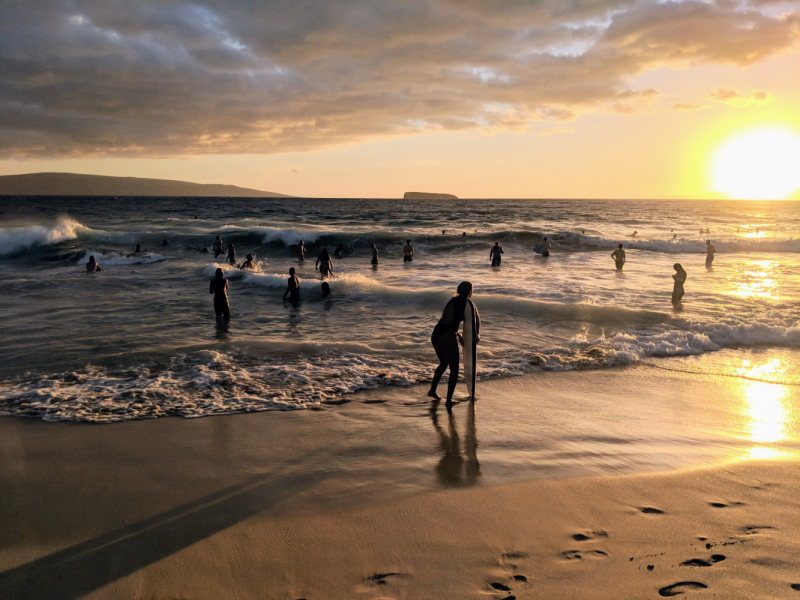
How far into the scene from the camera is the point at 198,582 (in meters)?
3.43

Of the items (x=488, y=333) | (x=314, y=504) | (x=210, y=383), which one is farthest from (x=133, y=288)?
(x=314, y=504)

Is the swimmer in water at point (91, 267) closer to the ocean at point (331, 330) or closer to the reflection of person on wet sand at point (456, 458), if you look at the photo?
the ocean at point (331, 330)

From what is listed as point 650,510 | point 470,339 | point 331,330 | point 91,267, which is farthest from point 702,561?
point 91,267

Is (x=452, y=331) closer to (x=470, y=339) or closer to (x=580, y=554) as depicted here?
(x=470, y=339)

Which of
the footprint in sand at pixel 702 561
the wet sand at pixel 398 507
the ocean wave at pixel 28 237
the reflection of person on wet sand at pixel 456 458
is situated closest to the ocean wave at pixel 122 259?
the ocean wave at pixel 28 237

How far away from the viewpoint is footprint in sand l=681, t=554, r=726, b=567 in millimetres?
3443

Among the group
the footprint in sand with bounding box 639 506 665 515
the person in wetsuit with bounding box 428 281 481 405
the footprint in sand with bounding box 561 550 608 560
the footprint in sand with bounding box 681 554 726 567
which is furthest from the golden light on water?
the footprint in sand with bounding box 561 550 608 560

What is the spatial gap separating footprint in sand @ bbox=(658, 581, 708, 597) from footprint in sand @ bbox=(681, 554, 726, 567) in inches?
8.1

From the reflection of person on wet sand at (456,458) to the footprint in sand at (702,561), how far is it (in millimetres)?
1840

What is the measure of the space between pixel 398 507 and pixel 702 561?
2.32 m

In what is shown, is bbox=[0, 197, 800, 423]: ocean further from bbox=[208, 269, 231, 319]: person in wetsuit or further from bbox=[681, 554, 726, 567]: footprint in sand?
bbox=[681, 554, 726, 567]: footprint in sand

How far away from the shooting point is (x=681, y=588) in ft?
10.5

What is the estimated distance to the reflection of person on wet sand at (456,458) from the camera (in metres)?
4.84

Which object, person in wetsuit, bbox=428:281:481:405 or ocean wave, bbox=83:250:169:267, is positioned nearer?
person in wetsuit, bbox=428:281:481:405
